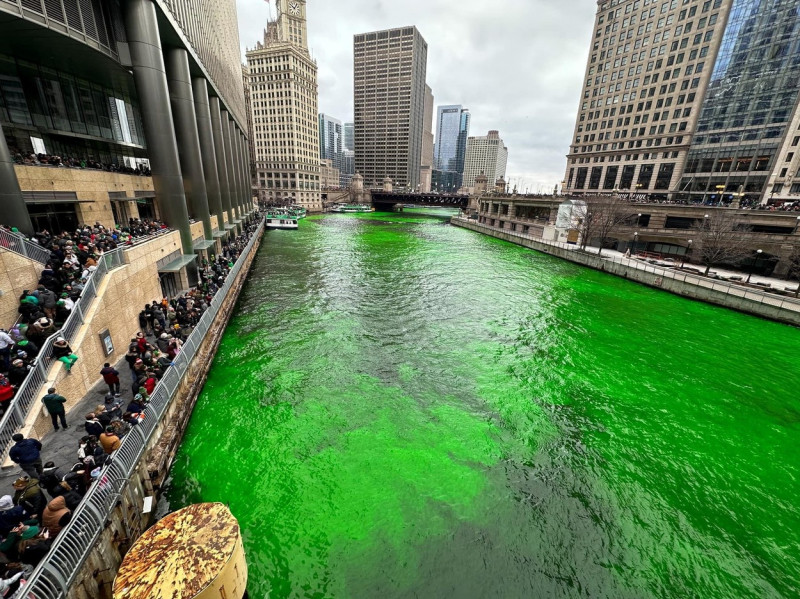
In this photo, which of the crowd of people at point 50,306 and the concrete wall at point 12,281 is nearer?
the crowd of people at point 50,306

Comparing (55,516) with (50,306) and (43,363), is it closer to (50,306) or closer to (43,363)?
(43,363)

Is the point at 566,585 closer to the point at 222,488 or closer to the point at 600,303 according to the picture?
the point at 222,488

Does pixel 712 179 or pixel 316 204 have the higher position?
pixel 712 179

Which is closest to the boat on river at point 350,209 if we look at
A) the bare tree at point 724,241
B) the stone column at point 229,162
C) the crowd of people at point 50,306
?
the stone column at point 229,162

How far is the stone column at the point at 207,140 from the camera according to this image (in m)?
33.7

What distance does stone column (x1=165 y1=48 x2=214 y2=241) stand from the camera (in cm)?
2634

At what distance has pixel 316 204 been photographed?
119812mm

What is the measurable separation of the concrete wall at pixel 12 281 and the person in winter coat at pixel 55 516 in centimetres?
694

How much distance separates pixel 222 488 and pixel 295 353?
843 centimetres

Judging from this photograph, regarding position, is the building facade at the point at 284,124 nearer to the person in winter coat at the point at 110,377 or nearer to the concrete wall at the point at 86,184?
the concrete wall at the point at 86,184

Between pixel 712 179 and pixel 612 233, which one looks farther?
pixel 712 179

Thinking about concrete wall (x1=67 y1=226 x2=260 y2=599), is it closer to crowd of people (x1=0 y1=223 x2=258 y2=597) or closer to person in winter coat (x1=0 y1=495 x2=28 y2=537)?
crowd of people (x1=0 y1=223 x2=258 y2=597)

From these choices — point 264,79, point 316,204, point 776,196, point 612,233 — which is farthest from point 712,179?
point 264,79

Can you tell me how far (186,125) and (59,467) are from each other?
1105 inches
